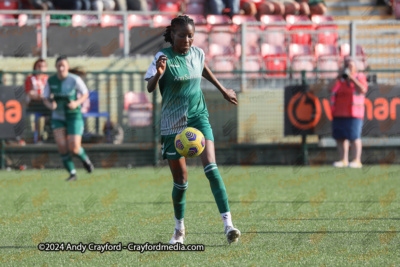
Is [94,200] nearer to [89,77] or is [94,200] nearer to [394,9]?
[89,77]

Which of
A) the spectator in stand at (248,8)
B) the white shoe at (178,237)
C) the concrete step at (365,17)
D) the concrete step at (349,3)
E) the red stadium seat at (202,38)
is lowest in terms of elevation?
the white shoe at (178,237)

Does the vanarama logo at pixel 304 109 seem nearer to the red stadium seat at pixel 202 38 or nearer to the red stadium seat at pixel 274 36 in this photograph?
the red stadium seat at pixel 274 36

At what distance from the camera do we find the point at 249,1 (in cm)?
2005

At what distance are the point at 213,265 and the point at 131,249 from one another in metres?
0.96

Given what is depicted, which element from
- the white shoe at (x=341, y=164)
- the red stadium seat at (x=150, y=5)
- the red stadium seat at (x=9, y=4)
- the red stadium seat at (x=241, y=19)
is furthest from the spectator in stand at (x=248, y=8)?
the white shoe at (x=341, y=164)

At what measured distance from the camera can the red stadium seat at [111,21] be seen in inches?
684

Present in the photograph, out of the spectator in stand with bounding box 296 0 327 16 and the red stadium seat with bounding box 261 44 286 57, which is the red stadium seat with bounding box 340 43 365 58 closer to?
the red stadium seat with bounding box 261 44 286 57

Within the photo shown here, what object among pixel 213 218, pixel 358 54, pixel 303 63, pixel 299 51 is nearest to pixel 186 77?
pixel 213 218

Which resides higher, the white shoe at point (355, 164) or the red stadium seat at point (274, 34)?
the red stadium seat at point (274, 34)

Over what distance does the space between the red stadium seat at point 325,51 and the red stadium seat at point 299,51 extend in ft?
0.62

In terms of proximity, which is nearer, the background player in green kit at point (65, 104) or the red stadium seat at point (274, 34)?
the background player in green kit at point (65, 104)

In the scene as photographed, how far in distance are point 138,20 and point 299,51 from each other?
4163mm

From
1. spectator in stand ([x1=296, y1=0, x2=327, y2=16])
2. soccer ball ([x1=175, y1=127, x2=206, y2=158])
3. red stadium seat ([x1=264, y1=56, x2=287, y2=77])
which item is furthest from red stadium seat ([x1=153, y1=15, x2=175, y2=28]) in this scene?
soccer ball ([x1=175, y1=127, x2=206, y2=158])

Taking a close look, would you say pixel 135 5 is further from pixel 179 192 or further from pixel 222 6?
pixel 179 192
